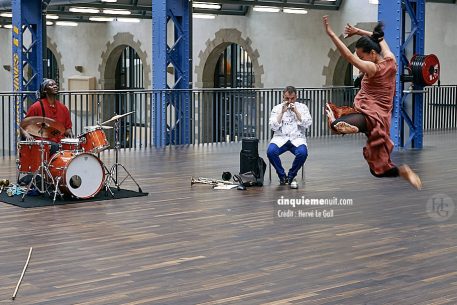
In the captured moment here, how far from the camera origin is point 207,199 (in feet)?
31.7

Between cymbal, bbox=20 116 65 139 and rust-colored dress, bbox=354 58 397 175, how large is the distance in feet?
14.8

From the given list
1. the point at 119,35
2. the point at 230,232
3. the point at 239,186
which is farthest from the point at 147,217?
the point at 119,35

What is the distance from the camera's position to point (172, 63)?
53.3 ft

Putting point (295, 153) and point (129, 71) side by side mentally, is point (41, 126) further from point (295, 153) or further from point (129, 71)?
point (129, 71)

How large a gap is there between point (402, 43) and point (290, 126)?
4944 mm

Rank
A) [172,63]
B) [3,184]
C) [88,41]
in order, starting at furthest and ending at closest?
[88,41] < [172,63] < [3,184]

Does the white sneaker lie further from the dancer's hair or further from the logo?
the dancer's hair

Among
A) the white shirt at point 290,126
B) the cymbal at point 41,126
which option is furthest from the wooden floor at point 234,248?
the cymbal at point 41,126

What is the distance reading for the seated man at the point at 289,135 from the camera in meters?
10.6

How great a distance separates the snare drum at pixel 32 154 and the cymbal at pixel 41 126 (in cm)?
15

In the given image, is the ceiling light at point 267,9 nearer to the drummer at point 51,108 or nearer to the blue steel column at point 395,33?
the blue steel column at point 395,33

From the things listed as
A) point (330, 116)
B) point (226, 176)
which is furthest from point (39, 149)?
point (330, 116)

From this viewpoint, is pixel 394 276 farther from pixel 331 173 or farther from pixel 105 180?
pixel 331 173

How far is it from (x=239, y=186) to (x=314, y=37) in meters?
12.9
